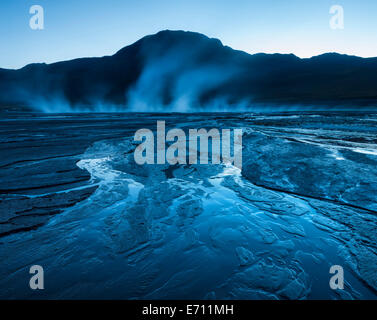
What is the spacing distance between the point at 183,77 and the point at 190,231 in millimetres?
125149

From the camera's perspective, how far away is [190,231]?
3.08 m

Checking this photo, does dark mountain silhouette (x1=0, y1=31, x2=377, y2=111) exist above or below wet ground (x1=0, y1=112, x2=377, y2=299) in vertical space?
above

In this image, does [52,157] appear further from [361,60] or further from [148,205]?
[361,60]

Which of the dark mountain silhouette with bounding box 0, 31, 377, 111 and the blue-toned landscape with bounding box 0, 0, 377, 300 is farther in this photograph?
the dark mountain silhouette with bounding box 0, 31, 377, 111

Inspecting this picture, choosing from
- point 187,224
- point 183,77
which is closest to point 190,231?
point 187,224

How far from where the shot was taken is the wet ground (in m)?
2.06

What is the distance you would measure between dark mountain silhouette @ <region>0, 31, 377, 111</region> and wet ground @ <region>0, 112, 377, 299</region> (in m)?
66.6

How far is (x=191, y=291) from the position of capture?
6.56ft

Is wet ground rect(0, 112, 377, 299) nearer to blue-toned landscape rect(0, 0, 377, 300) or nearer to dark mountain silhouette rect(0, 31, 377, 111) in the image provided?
blue-toned landscape rect(0, 0, 377, 300)

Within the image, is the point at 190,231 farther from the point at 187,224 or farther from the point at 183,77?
the point at 183,77

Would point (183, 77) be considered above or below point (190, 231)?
above

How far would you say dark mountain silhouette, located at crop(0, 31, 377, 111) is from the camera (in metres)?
83.8

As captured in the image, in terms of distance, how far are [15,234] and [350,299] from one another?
3.86 meters

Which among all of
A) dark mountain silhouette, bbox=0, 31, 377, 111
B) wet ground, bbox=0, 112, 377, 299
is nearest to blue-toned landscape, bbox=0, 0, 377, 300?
wet ground, bbox=0, 112, 377, 299
